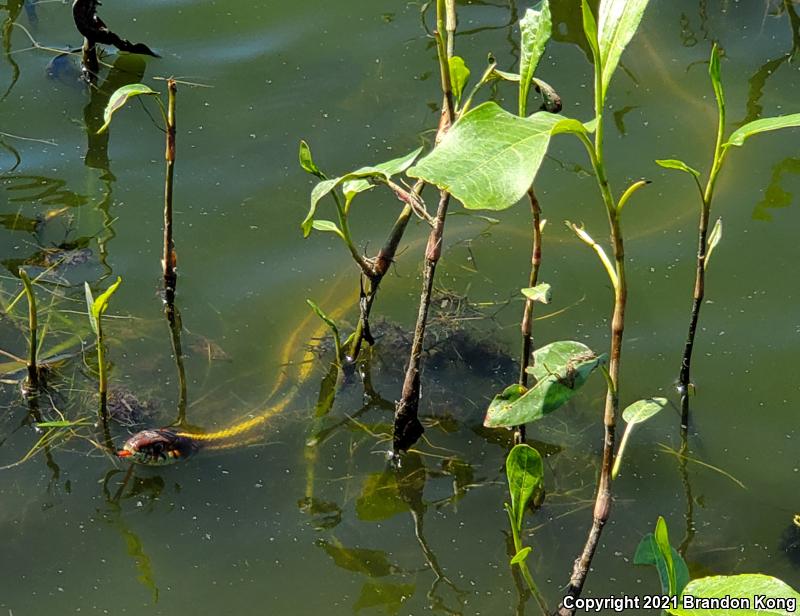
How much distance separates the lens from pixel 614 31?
1.87m

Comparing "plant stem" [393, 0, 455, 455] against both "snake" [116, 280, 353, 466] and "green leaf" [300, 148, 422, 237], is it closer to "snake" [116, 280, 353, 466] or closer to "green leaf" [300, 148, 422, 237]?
"green leaf" [300, 148, 422, 237]

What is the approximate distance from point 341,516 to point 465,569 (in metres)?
0.39

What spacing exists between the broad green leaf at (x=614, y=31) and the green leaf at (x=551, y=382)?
0.57 meters

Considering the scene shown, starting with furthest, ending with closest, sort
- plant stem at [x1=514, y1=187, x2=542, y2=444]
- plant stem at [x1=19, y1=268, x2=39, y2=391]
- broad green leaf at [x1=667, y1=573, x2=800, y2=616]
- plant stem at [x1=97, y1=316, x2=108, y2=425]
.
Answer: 1. plant stem at [x1=19, y1=268, x2=39, y2=391]
2. plant stem at [x1=97, y1=316, x2=108, y2=425]
3. plant stem at [x1=514, y1=187, x2=542, y2=444]
4. broad green leaf at [x1=667, y1=573, x2=800, y2=616]

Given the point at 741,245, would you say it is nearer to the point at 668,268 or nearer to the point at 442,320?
the point at 668,268

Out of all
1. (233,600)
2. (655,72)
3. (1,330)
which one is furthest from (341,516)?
(655,72)

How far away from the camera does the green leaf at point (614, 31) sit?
1844 mm

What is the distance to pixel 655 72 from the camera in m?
4.28

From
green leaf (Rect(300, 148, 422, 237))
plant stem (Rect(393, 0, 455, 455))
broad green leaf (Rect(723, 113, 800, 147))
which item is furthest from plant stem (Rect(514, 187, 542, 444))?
broad green leaf (Rect(723, 113, 800, 147))

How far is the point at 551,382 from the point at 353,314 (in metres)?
1.38

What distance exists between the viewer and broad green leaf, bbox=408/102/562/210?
1531mm

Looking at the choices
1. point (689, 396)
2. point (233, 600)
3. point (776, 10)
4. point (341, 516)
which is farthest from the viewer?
point (776, 10)

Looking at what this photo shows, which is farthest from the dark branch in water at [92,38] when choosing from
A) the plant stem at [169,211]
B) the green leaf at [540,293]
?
the green leaf at [540,293]

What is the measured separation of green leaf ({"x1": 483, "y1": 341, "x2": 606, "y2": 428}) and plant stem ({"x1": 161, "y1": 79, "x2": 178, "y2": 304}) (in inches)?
55.4
